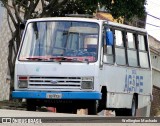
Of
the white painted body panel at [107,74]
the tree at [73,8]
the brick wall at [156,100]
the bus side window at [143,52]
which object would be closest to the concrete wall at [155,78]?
the brick wall at [156,100]

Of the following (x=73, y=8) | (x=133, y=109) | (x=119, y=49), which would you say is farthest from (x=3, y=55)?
(x=119, y=49)

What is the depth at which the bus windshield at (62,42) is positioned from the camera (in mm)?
16953

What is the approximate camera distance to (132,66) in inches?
770

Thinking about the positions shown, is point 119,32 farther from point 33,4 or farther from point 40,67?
point 33,4

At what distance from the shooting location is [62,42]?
676 inches

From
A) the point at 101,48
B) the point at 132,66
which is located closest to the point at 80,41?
the point at 101,48

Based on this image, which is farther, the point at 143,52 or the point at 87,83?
the point at 143,52

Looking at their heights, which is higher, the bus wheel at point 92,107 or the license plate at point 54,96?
the license plate at point 54,96

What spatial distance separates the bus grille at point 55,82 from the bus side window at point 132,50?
10.0ft

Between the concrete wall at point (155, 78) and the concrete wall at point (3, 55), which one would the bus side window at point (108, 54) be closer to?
the concrete wall at point (3, 55)

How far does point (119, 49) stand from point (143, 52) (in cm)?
212

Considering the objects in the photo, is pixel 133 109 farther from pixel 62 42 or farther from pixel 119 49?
Answer: pixel 62 42

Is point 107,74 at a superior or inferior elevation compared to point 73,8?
inferior

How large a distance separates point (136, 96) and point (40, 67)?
4.35 m
